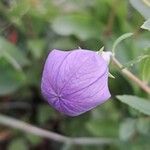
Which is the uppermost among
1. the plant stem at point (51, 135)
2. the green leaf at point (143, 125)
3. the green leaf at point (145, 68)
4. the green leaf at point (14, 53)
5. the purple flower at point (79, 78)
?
the purple flower at point (79, 78)

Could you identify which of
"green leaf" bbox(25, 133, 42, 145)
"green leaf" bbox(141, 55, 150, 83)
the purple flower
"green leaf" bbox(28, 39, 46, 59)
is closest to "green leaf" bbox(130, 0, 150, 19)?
"green leaf" bbox(141, 55, 150, 83)

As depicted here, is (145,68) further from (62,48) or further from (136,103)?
(62,48)

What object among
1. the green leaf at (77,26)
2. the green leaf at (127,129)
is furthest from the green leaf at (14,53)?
the green leaf at (127,129)

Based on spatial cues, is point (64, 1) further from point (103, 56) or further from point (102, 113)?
point (103, 56)

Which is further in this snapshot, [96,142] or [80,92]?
[96,142]

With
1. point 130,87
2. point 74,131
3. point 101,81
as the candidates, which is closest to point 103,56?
point 101,81

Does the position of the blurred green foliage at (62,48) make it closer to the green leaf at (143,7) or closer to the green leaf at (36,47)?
the green leaf at (36,47)
